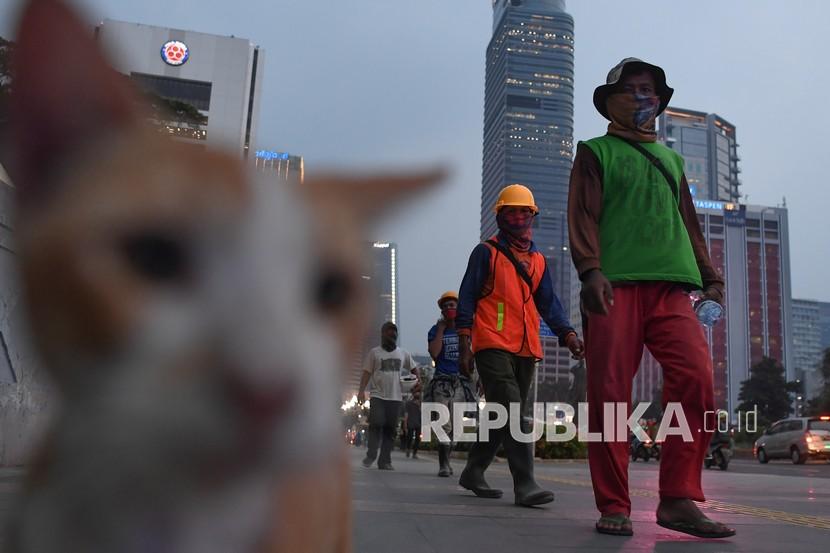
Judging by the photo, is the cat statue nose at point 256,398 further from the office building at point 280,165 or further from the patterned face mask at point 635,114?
the patterned face mask at point 635,114

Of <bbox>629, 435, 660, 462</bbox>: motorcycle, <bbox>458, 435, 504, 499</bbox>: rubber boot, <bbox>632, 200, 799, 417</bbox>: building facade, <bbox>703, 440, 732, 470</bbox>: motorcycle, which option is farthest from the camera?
<bbox>632, 200, 799, 417</bbox>: building facade

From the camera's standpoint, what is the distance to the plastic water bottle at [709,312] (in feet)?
12.1

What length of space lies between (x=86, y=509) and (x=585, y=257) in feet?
10.2

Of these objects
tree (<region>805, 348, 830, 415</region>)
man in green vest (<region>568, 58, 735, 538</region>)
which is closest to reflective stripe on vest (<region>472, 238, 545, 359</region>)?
man in green vest (<region>568, 58, 735, 538</region>)

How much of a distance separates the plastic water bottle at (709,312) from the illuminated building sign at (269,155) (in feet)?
11.0

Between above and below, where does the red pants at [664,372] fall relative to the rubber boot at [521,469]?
above

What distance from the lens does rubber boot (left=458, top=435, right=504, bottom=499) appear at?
512 cm

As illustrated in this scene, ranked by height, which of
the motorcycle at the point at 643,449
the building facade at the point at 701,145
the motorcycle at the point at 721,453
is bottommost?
the motorcycle at the point at 643,449

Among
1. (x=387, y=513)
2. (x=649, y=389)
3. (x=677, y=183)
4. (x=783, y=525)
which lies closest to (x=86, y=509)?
(x=387, y=513)

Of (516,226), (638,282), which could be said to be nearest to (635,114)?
(638,282)

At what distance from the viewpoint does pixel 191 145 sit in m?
0.60

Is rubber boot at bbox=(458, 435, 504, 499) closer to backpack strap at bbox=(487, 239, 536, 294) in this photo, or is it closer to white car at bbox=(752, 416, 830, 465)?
backpack strap at bbox=(487, 239, 536, 294)

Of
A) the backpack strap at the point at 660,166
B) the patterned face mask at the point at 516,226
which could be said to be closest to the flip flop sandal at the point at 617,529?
the backpack strap at the point at 660,166

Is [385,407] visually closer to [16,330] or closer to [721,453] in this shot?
[16,330]
